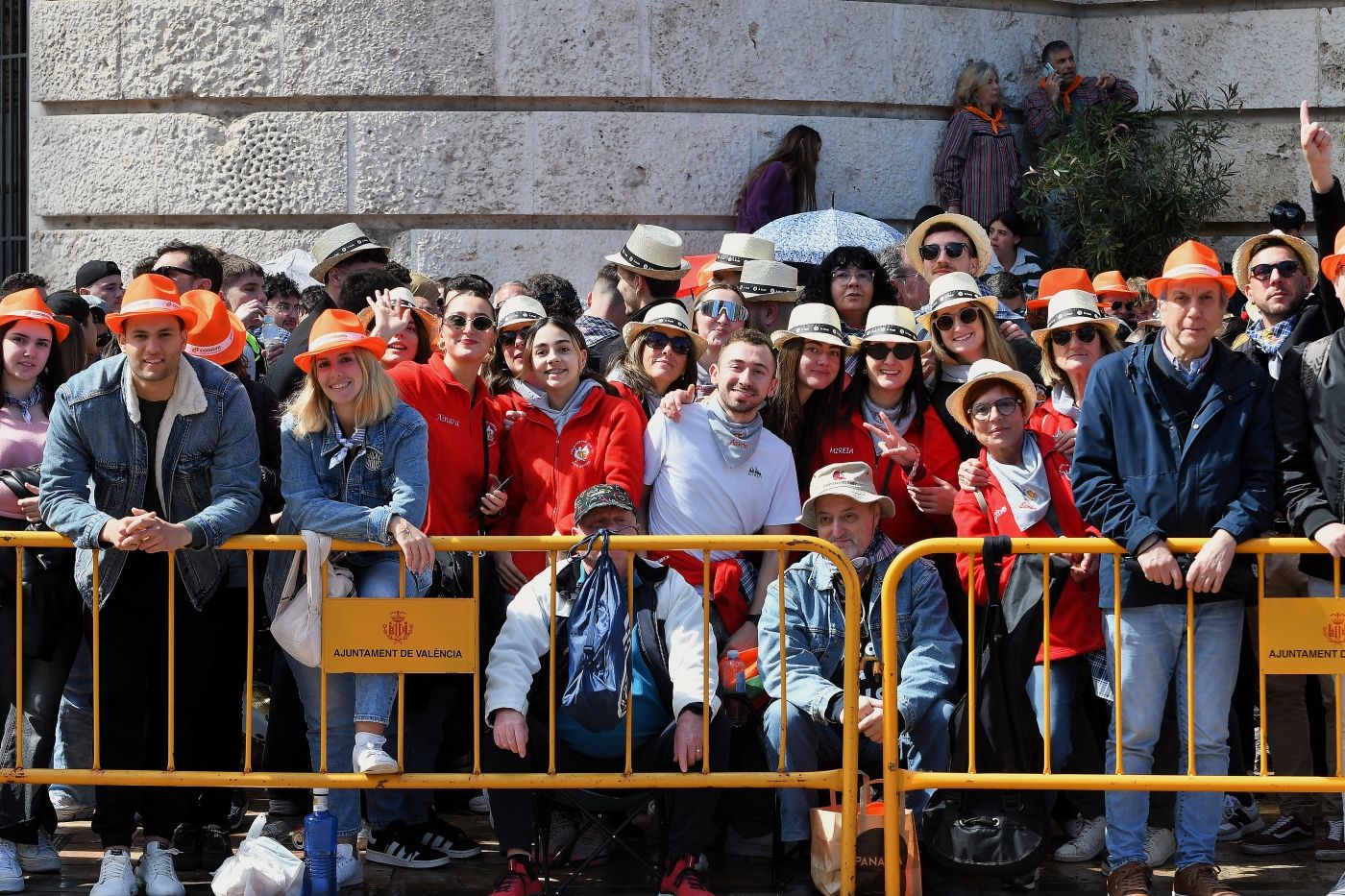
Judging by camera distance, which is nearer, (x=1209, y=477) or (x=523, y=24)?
(x=1209, y=477)

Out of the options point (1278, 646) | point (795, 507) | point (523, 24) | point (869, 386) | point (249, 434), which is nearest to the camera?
point (1278, 646)

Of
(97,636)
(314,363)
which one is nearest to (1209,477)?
(314,363)

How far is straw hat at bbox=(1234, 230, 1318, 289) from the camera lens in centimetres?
703

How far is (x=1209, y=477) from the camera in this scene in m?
6.01

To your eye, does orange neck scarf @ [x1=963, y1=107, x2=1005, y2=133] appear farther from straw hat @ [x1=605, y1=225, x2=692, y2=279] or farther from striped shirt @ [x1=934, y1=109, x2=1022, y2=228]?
straw hat @ [x1=605, y1=225, x2=692, y2=279]

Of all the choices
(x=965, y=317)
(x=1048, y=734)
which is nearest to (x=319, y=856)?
(x=1048, y=734)

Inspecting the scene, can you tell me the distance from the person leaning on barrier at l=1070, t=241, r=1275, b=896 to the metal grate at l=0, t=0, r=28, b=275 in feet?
27.6

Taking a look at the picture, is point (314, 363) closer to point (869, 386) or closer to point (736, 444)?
point (736, 444)

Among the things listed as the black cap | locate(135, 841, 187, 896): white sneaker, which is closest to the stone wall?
the black cap

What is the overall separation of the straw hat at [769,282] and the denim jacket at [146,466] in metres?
2.96

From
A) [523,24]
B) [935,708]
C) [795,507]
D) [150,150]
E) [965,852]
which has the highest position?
[523,24]

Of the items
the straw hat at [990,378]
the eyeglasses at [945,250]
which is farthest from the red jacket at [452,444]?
the eyeglasses at [945,250]

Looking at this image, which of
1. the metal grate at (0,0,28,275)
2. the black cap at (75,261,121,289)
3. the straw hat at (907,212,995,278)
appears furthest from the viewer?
the metal grate at (0,0,28,275)

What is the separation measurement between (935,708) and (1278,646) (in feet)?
4.05
